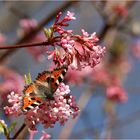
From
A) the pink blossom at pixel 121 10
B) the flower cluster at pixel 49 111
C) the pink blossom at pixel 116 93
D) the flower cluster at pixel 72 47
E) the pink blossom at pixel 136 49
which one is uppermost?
the pink blossom at pixel 136 49

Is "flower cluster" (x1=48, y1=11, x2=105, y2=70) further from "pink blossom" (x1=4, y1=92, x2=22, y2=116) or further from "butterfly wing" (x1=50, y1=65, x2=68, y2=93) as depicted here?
"pink blossom" (x1=4, y1=92, x2=22, y2=116)

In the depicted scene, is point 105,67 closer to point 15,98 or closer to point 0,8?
point 0,8

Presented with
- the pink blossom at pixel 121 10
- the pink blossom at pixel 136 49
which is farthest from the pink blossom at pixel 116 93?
the pink blossom at pixel 136 49

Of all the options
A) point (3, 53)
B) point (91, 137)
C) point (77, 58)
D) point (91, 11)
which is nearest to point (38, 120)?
point (77, 58)

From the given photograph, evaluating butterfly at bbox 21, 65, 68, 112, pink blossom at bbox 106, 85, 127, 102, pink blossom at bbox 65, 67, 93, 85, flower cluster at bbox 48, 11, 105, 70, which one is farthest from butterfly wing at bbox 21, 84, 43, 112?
pink blossom at bbox 106, 85, 127, 102

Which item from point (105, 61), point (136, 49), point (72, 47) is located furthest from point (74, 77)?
point (72, 47)

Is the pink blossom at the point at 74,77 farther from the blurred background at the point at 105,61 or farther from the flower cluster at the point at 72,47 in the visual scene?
the flower cluster at the point at 72,47
